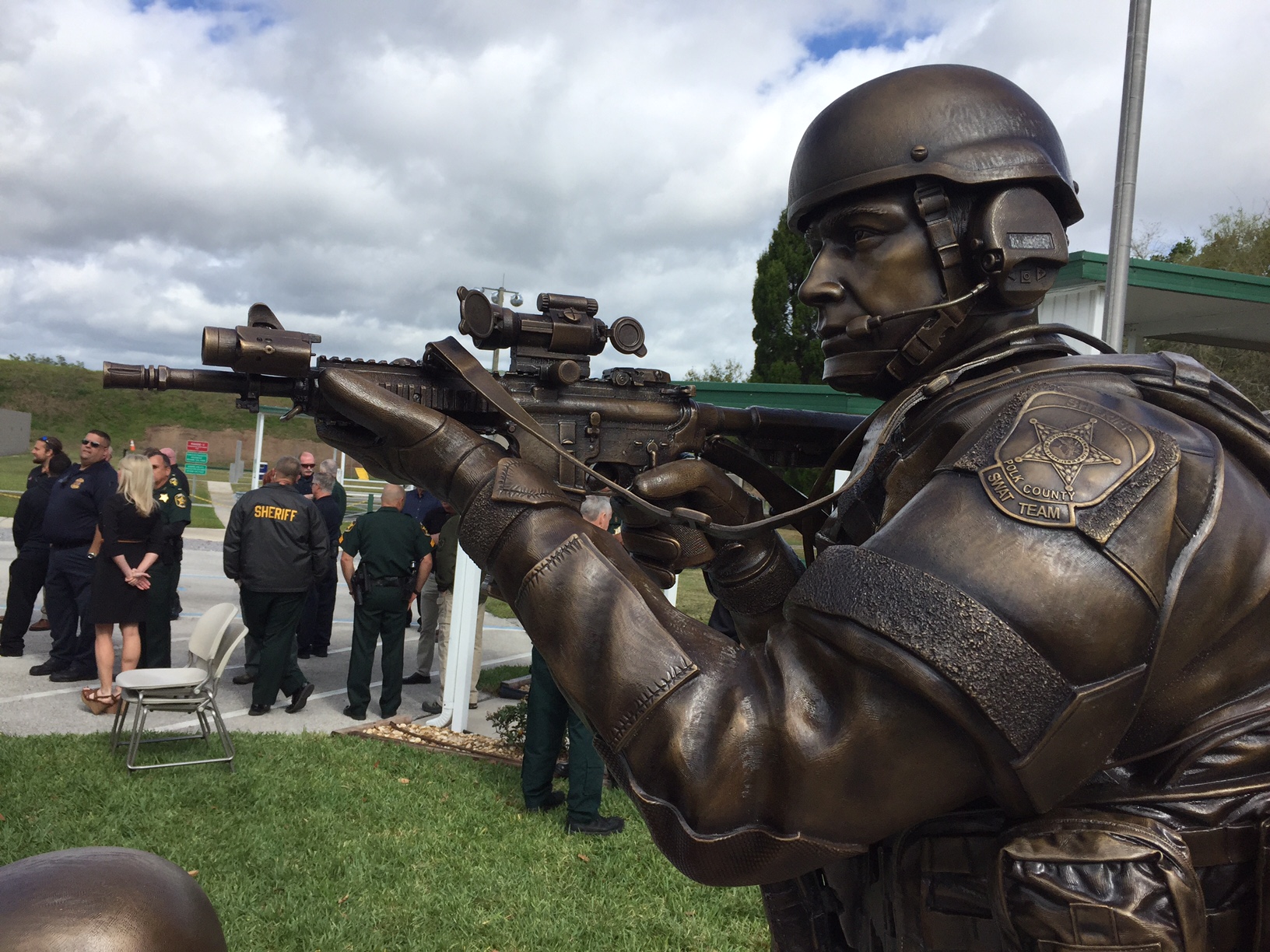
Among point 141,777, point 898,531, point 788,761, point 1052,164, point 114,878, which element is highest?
point 1052,164

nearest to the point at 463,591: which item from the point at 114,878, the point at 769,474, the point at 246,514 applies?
the point at 246,514

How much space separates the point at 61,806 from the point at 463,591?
3562 mm

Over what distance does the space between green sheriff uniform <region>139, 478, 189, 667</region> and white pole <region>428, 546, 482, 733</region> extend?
2.95 meters

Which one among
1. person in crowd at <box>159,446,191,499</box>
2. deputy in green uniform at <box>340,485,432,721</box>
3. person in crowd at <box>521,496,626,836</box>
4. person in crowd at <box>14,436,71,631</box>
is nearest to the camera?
person in crowd at <box>521,496,626,836</box>

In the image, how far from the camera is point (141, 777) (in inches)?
295

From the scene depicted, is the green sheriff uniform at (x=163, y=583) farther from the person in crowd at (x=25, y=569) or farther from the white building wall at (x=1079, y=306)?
the white building wall at (x=1079, y=306)

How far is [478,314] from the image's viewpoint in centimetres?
247

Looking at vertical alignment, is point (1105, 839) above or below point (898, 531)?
below

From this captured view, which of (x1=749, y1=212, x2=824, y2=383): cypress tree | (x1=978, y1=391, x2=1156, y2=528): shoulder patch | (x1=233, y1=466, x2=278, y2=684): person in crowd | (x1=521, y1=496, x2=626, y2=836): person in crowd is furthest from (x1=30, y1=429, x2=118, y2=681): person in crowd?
(x1=749, y1=212, x2=824, y2=383): cypress tree

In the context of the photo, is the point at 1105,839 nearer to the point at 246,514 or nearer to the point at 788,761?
the point at 788,761

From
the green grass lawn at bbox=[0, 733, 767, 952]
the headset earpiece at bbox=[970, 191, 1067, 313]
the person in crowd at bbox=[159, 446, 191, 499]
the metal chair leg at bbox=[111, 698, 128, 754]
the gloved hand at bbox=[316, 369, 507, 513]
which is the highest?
the headset earpiece at bbox=[970, 191, 1067, 313]

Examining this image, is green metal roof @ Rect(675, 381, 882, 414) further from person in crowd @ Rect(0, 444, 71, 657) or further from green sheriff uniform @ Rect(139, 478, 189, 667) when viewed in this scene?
person in crowd @ Rect(0, 444, 71, 657)

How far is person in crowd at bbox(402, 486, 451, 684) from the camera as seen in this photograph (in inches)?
435

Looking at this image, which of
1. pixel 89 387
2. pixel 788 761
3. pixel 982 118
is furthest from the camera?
pixel 89 387
